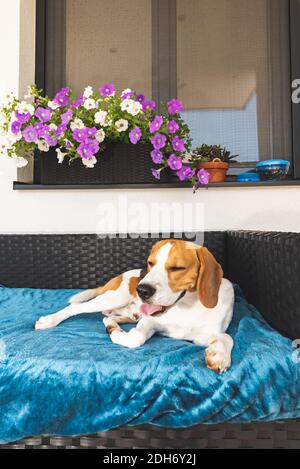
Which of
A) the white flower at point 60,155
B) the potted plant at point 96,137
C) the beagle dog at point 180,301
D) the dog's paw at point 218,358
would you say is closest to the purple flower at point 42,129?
the potted plant at point 96,137

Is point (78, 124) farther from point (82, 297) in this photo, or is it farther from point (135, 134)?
point (82, 297)

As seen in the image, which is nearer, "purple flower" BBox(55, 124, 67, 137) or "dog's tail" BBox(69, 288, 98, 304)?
"dog's tail" BBox(69, 288, 98, 304)

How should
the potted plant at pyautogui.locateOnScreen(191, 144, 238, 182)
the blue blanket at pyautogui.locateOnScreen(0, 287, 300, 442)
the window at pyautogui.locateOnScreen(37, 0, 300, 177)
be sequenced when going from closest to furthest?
the blue blanket at pyautogui.locateOnScreen(0, 287, 300, 442) < the potted plant at pyautogui.locateOnScreen(191, 144, 238, 182) < the window at pyautogui.locateOnScreen(37, 0, 300, 177)

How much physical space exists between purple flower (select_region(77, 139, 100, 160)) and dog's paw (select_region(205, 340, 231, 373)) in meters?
1.19

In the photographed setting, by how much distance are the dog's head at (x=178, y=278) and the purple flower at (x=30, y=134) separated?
102cm

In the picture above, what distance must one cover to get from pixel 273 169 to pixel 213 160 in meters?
0.34

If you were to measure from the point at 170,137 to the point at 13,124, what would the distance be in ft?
2.74

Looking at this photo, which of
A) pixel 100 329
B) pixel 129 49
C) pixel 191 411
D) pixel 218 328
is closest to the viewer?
pixel 191 411

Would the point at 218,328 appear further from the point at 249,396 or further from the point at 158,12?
the point at 158,12

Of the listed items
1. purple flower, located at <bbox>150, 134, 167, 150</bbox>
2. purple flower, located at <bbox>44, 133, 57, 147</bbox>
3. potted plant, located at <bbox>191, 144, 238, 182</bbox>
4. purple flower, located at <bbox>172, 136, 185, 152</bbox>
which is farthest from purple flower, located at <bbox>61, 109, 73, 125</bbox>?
potted plant, located at <bbox>191, 144, 238, 182</bbox>

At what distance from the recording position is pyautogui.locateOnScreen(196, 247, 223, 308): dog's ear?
1054 mm

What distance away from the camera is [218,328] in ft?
3.46

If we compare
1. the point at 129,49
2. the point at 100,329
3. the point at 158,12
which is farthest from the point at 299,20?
the point at 100,329

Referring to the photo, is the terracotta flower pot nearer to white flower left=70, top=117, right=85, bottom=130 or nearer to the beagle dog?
white flower left=70, top=117, right=85, bottom=130
